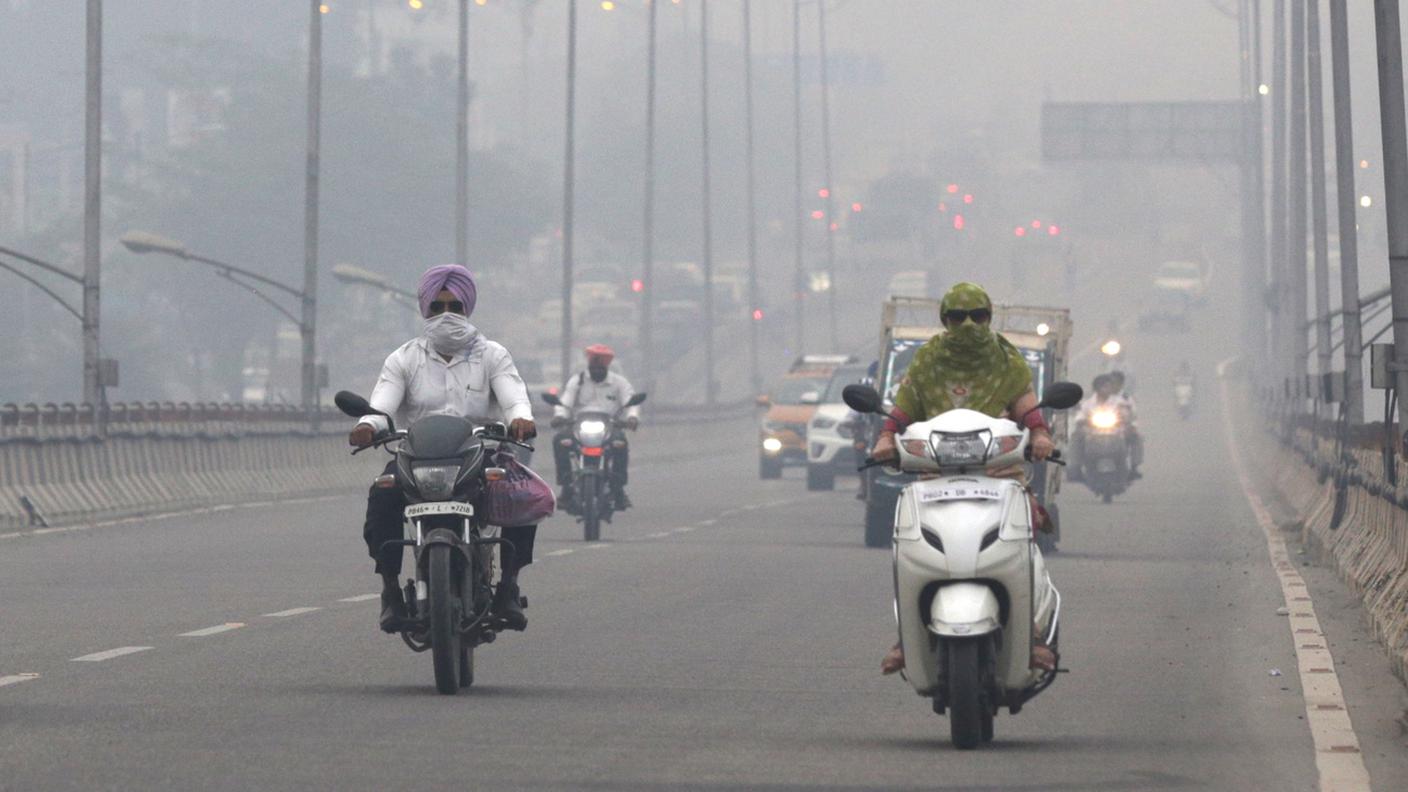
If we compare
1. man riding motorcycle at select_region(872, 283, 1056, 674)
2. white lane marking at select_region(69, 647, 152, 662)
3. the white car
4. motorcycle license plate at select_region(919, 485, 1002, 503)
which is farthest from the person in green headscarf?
the white car

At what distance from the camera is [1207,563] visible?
76.4ft

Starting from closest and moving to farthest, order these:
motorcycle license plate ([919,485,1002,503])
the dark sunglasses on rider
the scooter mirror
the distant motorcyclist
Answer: motorcycle license plate ([919,485,1002,503]) → the dark sunglasses on rider → the scooter mirror → the distant motorcyclist

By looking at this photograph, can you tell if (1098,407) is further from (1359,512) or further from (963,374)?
(963,374)

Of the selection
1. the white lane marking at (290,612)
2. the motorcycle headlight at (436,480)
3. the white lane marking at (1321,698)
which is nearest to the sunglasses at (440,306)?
the motorcycle headlight at (436,480)

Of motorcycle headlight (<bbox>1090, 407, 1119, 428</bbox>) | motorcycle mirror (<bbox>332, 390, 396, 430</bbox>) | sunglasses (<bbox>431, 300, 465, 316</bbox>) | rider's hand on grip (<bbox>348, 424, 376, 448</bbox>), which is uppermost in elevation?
motorcycle headlight (<bbox>1090, 407, 1119, 428</bbox>)

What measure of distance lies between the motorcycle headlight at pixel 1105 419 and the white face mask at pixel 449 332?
2490 cm

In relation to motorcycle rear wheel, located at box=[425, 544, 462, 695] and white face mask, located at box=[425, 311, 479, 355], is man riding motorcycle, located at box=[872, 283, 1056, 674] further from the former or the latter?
white face mask, located at box=[425, 311, 479, 355]

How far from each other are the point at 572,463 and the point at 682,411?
43.0m

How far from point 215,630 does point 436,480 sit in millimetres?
3795

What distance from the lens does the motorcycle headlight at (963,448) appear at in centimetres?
1017

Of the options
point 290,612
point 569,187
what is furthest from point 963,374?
point 569,187

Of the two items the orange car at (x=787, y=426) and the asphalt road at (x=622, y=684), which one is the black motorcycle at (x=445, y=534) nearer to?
the asphalt road at (x=622, y=684)

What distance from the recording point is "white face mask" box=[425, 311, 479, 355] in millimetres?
12281

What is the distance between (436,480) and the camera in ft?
38.0
